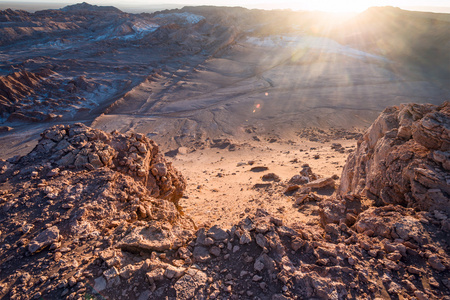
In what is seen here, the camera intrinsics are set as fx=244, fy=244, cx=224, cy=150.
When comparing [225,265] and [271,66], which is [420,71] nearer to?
[271,66]

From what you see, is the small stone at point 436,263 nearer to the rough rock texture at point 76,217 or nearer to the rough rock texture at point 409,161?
the rough rock texture at point 409,161

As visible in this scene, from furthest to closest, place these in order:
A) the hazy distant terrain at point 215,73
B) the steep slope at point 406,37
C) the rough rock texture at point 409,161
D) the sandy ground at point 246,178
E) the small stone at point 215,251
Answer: the steep slope at point 406,37 → the hazy distant terrain at point 215,73 → the sandy ground at point 246,178 → the rough rock texture at point 409,161 → the small stone at point 215,251

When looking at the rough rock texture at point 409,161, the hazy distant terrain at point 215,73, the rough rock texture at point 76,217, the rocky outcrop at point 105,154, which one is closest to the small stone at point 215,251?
the rough rock texture at point 76,217

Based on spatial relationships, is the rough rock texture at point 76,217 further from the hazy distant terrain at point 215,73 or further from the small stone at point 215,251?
the hazy distant terrain at point 215,73

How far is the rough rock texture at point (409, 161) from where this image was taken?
3932 millimetres

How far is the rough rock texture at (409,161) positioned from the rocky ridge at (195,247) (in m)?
0.05

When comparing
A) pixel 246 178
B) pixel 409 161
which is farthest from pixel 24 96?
pixel 409 161

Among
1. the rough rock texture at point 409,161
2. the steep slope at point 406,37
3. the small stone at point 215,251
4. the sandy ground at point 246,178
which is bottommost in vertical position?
the sandy ground at point 246,178

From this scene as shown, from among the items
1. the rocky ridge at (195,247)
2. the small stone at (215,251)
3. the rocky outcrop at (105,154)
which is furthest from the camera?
the rocky outcrop at (105,154)

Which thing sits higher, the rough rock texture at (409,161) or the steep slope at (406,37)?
the steep slope at (406,37)

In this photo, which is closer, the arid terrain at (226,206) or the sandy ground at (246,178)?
the arid terrain at (226,206)

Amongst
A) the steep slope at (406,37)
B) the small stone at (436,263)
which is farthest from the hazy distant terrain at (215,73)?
the small stone at (436,263)

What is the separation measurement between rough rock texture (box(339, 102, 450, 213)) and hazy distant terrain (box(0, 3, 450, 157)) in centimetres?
1223

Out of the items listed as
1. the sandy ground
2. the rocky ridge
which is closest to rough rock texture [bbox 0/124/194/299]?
the rocky ridge
